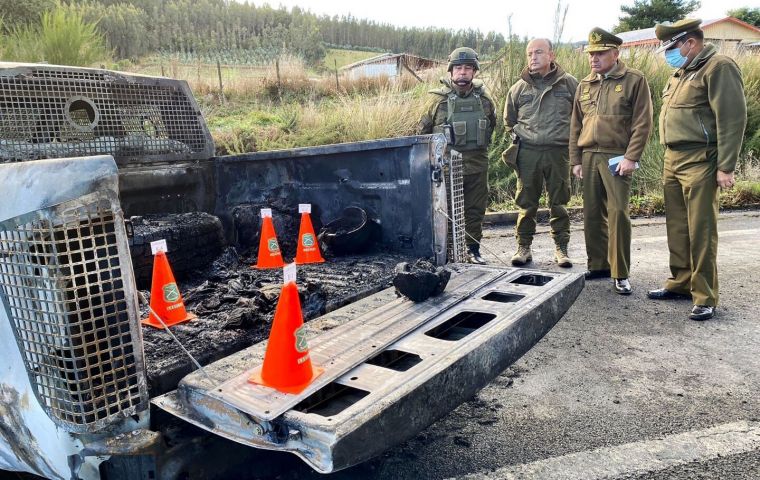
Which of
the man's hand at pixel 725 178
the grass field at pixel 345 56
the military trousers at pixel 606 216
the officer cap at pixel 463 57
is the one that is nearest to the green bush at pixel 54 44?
the officer cap at pixel 463 57

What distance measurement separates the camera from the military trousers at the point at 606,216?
4.77m

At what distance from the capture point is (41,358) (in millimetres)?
1605

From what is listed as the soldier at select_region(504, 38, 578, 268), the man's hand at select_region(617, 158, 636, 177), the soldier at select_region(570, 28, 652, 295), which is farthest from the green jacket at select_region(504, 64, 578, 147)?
the man's hand at select_region(617, 158, 636, 177)

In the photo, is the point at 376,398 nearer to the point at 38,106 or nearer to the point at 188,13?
the point at 38,106

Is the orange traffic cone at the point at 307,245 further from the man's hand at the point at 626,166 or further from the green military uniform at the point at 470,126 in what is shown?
the man's hand at the point at 626,166

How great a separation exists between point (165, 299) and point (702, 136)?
3.77 meters

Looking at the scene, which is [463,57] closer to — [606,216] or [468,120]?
[468,120]

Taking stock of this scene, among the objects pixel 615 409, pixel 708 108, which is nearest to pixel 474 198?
pixel 708 108

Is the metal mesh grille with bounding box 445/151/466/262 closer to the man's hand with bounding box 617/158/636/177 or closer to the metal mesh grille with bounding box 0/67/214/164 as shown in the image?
the metal mesh grille with bounding box 0/67/214/164

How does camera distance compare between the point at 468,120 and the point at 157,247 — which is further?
the point at 468,120

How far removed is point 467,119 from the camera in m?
5.52

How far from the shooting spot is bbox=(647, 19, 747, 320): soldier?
12.9ft

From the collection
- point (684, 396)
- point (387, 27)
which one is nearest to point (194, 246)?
point (684, 396)

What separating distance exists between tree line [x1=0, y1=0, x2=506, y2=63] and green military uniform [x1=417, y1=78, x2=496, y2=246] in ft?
45.5
